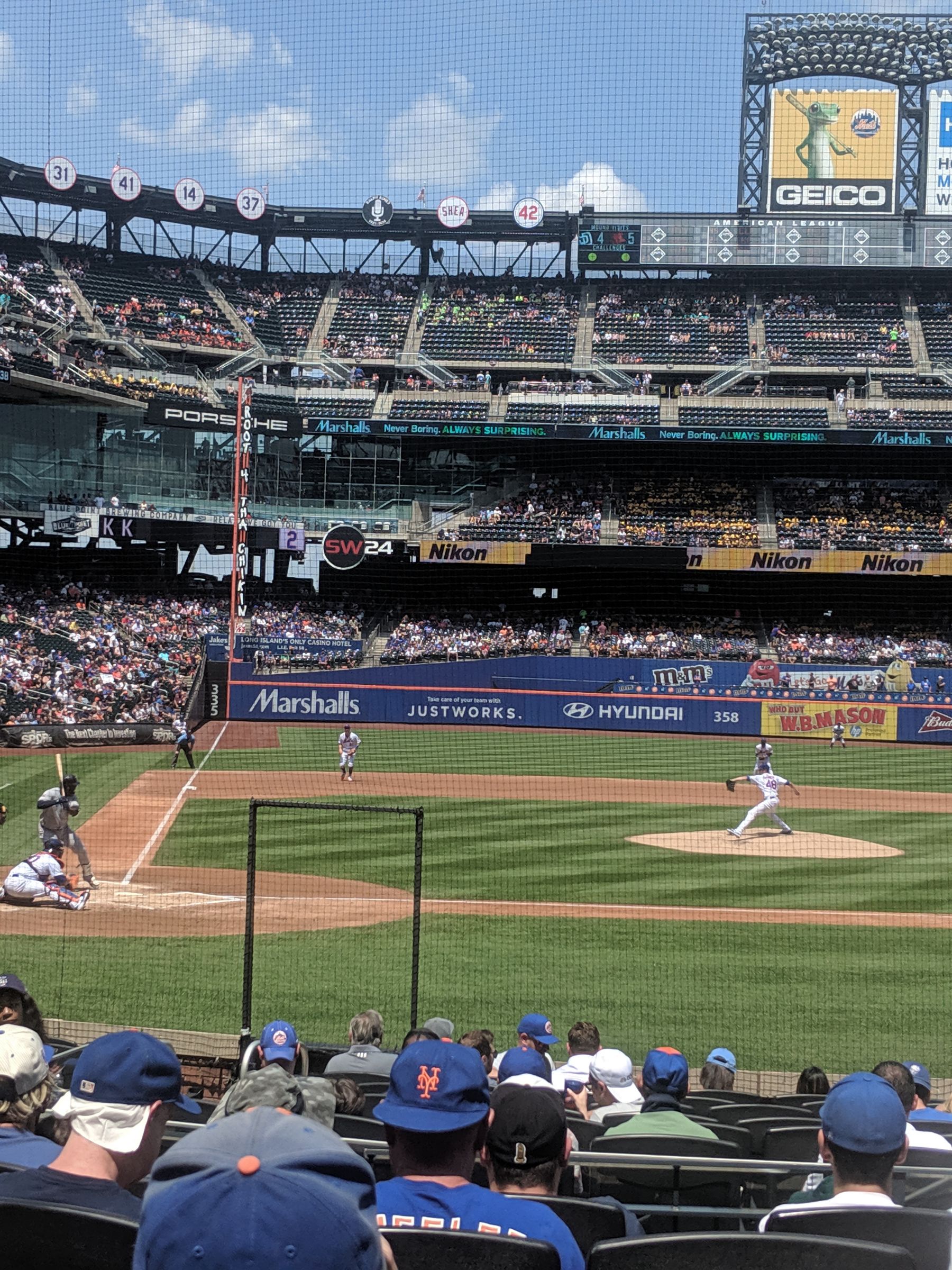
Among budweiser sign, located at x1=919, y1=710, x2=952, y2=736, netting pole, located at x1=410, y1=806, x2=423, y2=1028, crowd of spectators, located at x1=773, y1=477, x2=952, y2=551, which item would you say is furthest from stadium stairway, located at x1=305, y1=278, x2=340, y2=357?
netting pole, located at x1=410, y1=806, x2=423, y2=1028

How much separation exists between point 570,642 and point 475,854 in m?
24.7

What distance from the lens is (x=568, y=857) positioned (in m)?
21.3

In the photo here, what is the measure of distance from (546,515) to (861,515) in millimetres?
12539

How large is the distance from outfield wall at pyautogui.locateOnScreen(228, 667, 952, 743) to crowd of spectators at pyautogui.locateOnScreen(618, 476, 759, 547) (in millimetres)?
8199

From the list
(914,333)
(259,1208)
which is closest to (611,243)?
(914,333)

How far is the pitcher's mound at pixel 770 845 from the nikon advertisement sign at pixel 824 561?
24.8 m

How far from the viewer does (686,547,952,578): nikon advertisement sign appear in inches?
1852

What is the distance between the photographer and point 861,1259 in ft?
8.75

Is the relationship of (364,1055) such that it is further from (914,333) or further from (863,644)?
(914,333)

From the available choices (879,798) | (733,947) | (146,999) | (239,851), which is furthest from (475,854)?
(879,798)

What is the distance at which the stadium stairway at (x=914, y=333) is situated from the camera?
5366cm

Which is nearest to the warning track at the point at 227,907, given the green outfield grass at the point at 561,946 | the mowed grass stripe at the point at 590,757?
the green outfield grass at the point at 561,946

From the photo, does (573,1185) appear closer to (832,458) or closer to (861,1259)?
(861,1259)

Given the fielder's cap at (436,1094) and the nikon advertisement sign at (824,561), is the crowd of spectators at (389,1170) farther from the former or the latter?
the nikon advertisement sign at (824,561)
